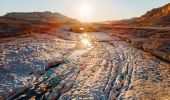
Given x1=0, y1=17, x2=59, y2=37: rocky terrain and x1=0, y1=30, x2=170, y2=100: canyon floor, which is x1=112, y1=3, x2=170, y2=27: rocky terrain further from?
x1=0, y1=30, x2=170, y2=100: canyon floor

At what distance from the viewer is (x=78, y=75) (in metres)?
13.6

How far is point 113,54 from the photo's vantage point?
19.2 meters

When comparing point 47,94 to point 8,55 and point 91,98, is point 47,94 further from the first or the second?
point 8,55

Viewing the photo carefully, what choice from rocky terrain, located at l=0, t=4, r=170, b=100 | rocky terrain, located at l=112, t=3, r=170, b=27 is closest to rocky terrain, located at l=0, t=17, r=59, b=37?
rocky terrain, located at l=0, t=4, r=170, b=100

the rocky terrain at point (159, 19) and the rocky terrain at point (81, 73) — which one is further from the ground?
the rocky terrain at point (159, 19)

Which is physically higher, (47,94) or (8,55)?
(8,55)

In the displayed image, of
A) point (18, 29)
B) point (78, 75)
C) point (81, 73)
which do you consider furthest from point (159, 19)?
point (78, 75)

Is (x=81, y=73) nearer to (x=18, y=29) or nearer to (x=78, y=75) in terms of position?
(x=78, y=75)

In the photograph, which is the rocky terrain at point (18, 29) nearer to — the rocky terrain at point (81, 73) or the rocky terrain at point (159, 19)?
the rocky terrain at point (81, 73)

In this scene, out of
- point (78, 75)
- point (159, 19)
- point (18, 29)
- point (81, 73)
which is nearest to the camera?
point (78, 75)

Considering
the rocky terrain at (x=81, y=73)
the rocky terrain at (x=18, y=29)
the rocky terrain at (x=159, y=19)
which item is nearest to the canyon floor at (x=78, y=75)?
the rocky terrain at (x=81, y=73)

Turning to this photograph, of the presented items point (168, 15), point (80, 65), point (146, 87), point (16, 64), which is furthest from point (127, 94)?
point (168, 15)

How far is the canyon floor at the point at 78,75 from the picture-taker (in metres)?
11.0

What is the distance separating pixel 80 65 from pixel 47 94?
5017mm
